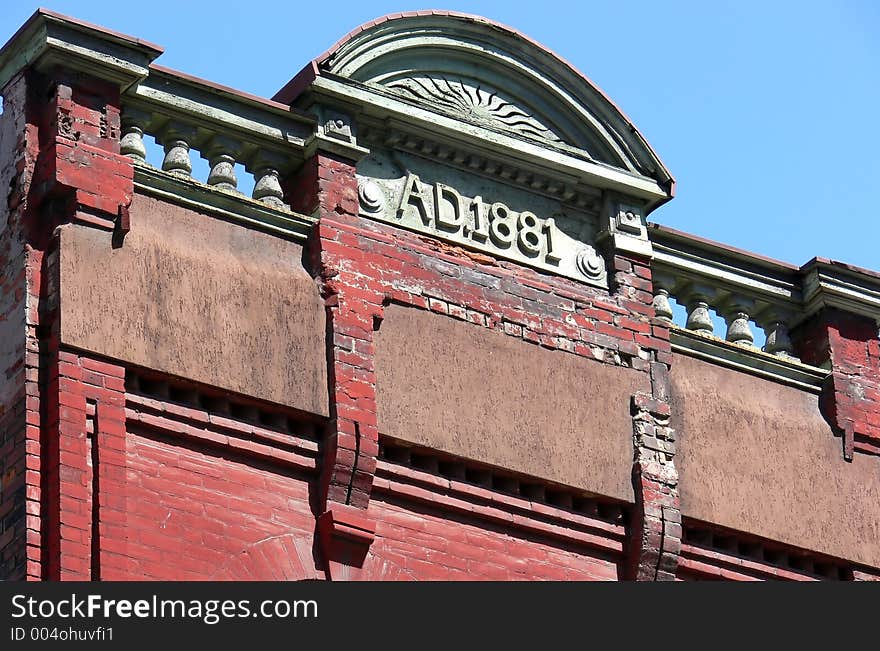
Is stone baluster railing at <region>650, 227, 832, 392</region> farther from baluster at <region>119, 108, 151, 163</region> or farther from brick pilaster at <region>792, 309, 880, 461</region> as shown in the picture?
baluster at <region>119, 108, 151, 163</region>

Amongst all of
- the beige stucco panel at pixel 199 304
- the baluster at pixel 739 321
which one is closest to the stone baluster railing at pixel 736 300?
the baluster at pixel 739 321

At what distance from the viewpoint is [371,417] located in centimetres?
1825

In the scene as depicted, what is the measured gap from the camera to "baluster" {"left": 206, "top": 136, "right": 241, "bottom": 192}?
1883 cm

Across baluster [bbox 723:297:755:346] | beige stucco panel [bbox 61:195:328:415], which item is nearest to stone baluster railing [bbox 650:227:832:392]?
baluster [bbox 723:297:755:346]

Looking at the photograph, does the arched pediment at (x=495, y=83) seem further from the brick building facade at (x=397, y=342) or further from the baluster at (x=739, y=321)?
the baluster at (x=739, y=321)

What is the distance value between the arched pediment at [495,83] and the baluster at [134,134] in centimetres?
124

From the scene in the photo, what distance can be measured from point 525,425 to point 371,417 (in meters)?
1.30

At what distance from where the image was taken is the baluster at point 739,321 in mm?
20797

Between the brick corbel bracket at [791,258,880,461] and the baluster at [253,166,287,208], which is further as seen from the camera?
the brick corbel bracket at [791,258,880,461]

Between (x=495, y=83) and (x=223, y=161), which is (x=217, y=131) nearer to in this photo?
(x=223, y=161)

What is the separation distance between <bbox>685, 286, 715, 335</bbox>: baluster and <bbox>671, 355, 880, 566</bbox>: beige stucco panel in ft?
1.34

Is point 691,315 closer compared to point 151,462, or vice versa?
point 151,462

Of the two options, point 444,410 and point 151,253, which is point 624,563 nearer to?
point 444,410

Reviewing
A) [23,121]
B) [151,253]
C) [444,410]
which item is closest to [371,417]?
[444,410]
